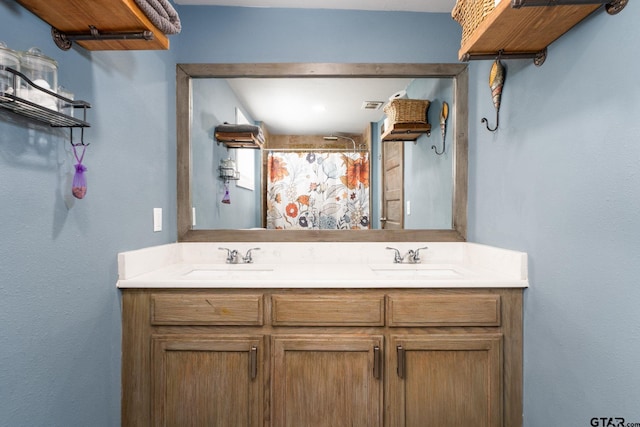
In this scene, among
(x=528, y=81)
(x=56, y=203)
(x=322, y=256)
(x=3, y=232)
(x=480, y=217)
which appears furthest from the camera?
(x=322, y=256)

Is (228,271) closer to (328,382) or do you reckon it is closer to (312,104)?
(328,382)

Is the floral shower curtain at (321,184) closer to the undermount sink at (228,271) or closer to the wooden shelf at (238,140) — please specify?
the wooden shelf at (238,140)

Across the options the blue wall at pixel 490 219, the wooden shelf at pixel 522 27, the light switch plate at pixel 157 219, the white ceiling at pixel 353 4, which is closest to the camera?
→ the blue wall at pixel 490 219

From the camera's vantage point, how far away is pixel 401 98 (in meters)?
2.02

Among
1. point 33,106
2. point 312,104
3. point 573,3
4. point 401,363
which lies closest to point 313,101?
point 312,104

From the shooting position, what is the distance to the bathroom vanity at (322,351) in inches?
58.7

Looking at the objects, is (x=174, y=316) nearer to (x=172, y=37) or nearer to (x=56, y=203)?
(x=56, y=203)

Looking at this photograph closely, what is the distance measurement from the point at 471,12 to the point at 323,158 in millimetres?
1014

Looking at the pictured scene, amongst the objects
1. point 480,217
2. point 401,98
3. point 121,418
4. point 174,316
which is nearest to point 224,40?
point 401,98

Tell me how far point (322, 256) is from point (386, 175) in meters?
0.62

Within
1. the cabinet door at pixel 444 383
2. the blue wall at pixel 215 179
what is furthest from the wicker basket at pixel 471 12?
the cabinet door at pixel 444 383

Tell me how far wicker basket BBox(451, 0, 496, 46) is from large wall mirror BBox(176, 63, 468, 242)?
49 cm

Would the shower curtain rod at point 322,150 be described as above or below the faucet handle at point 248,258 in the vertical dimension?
above

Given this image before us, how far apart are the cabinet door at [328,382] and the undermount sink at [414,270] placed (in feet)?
1.43
